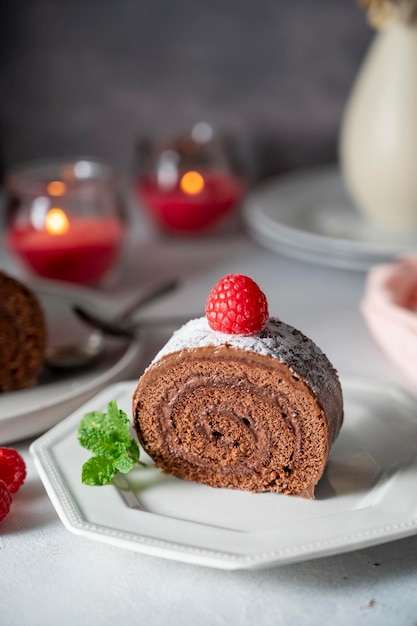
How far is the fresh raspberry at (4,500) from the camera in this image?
1.11m

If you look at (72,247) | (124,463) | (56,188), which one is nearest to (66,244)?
(72,247)

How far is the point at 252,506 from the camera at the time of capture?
1.11 m

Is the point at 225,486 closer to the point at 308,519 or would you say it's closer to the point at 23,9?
the point at 308,519

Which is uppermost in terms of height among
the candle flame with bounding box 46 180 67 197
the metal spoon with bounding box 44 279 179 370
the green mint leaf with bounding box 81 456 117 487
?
the candle flame with bounding box 46 180 67 197

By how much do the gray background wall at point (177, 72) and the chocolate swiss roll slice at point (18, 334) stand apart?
3.97 feet

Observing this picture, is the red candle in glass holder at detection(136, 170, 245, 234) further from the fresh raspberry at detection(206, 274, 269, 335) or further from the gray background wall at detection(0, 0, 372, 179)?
the fresh raspberry at detection(206, 274, 269, 335)

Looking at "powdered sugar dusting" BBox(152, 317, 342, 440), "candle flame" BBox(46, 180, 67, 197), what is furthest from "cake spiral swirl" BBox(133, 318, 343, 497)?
"candle flame" BBox(46, 180, 67, 197)

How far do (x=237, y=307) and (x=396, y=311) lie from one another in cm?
51

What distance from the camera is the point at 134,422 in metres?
1.21

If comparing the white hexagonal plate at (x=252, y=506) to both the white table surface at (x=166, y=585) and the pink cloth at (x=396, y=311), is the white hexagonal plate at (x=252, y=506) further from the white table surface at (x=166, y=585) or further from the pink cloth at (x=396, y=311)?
the pink cloth at (x=396, y=311)

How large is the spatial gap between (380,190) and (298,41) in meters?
0.67

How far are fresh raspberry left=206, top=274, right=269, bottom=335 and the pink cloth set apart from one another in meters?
0.45

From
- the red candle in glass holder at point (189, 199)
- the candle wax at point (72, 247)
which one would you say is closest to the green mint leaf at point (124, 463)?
the candle wax at point (72, 247)

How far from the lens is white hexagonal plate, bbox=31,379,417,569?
0.98m
